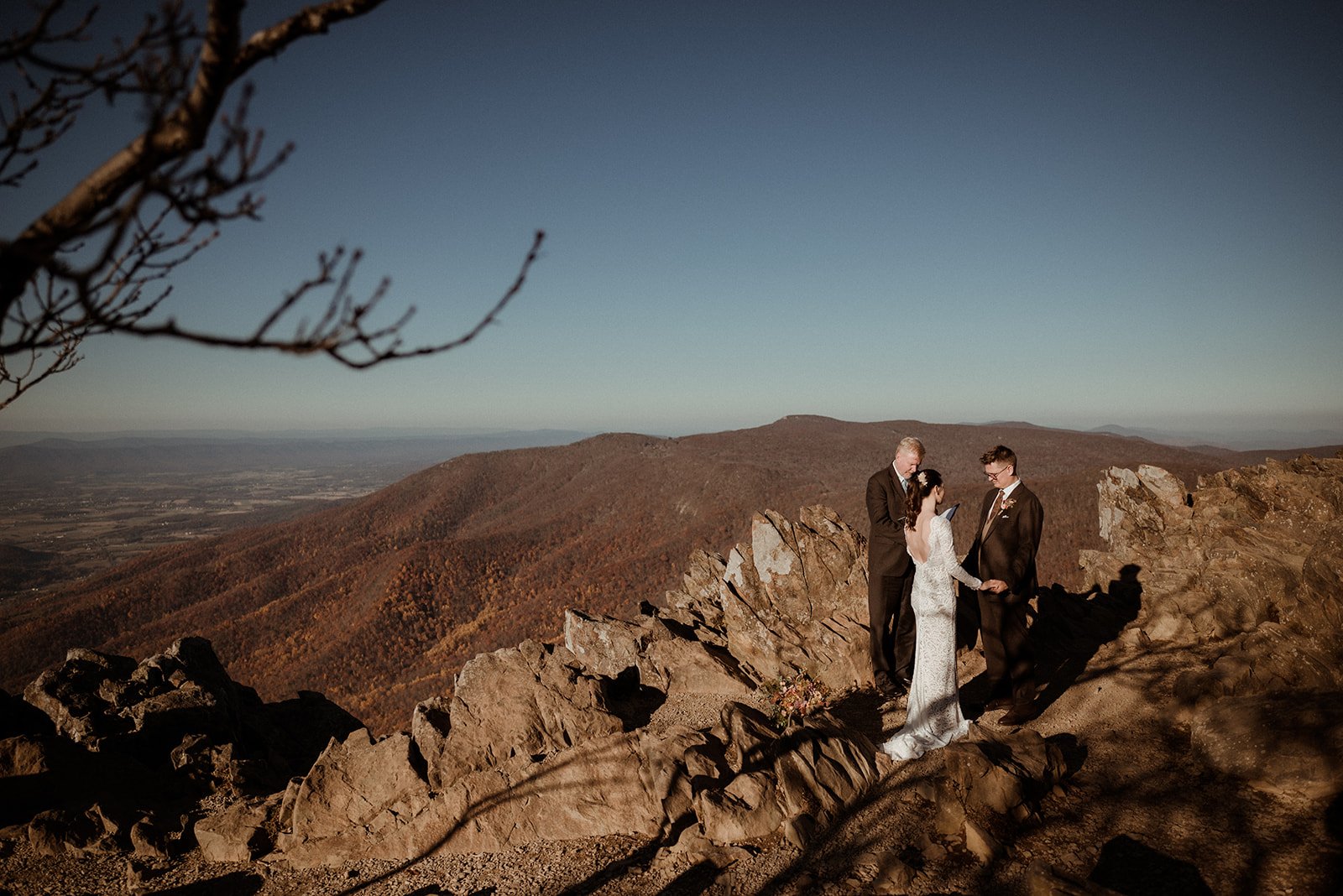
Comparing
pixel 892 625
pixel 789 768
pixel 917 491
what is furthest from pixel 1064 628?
pixel 789 768

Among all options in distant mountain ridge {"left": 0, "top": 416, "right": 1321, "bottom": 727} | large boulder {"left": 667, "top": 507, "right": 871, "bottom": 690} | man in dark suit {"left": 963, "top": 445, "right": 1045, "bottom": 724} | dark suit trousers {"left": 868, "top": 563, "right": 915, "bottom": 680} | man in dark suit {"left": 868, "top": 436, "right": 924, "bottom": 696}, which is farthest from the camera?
distant mountain ridge {"left": 0, "top": 416, "right": 1321, "bottom": 727}

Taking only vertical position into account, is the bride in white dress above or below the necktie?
below

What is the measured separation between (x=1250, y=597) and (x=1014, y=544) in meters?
4.85

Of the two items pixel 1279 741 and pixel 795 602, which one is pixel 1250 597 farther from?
pixel 795 602

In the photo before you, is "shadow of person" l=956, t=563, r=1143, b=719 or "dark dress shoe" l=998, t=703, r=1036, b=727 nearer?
"dark dress shoe" l=998, t=703, r=1036, b=727

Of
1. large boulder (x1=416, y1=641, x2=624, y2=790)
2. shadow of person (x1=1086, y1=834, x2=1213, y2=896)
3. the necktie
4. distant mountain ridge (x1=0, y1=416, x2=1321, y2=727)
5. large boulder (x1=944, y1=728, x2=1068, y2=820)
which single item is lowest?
distant mountain ridge (x1=0, y1=416, x2=1321, y2=727)

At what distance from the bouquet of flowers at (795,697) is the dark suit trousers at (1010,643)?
2303mm

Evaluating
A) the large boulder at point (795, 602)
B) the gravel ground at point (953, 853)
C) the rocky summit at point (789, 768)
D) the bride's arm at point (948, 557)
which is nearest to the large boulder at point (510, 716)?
the rocky summit at point (789, 768)

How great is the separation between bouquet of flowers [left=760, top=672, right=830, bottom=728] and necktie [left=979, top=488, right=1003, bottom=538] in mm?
3182

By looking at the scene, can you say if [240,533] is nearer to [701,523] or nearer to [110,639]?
[110,639]

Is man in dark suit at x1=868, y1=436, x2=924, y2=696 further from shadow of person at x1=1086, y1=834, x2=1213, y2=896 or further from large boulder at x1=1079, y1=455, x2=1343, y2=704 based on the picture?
large boulder at x1=1079, y1=455, x2=1343, y2=704

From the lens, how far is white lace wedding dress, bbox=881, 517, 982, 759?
6.24m

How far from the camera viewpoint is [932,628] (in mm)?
6328

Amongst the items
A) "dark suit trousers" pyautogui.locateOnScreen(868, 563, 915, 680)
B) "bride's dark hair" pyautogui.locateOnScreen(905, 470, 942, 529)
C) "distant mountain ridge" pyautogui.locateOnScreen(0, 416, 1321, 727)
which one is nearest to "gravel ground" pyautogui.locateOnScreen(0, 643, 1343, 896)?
"dark suit trousers" pyautogui.locateOnScreen(868, 563, 915, 680)
